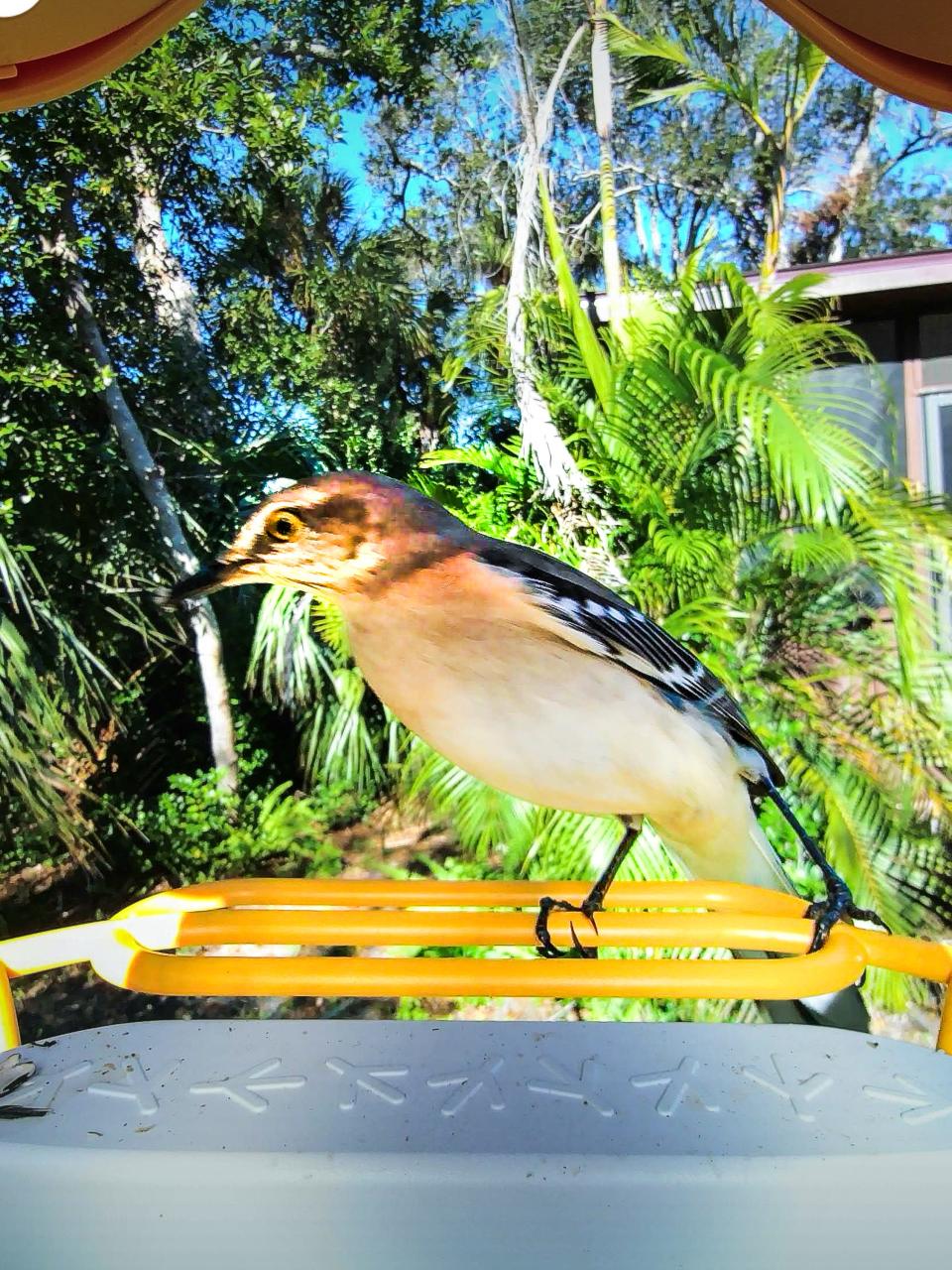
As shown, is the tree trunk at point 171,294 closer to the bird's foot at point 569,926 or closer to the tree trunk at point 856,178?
the bird's foot at point 569,926

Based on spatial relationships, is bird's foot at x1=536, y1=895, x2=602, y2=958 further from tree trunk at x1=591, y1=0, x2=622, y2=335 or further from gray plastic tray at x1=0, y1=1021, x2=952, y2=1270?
tree trunk at x1=591, y1=0, x2=622, y2=335

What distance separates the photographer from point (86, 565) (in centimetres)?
219

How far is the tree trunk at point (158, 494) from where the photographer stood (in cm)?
211

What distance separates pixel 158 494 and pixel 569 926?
163 cm

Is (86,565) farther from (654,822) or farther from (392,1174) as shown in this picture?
(392,1174)

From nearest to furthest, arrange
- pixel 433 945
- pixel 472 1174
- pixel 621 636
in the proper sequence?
pixel 472 1174
pixel 433 945
pixel 621 636

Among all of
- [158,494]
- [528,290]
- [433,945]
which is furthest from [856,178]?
[433,945]

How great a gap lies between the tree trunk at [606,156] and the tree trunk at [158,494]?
1.31 m

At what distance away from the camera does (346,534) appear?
154 cm

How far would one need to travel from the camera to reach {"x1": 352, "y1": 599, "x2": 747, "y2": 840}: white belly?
1476 mm

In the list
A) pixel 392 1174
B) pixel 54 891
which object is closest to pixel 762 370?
pixel 392 1174

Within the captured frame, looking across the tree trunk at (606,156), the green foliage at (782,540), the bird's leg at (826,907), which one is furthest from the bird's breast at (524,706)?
the tree trunk at (606,156)

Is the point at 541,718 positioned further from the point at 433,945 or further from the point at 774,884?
the point at 774,884

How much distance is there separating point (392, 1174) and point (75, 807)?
1.75 m
